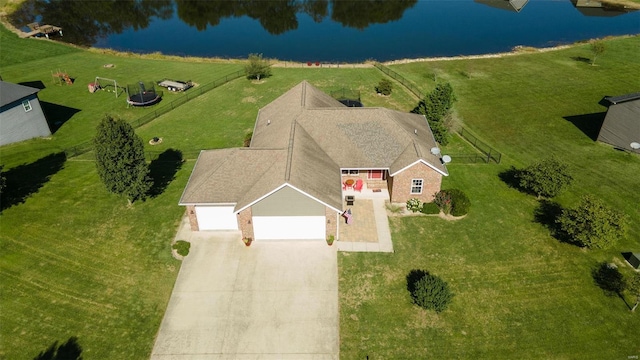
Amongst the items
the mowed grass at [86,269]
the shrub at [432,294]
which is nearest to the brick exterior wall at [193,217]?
the mowed grass at [86,269]

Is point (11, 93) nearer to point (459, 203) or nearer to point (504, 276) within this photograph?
point (459, 203)

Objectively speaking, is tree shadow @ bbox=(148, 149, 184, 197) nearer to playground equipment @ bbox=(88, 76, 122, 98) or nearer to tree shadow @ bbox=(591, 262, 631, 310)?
playground equipment @ bbox=(88, 76, 122, 98)

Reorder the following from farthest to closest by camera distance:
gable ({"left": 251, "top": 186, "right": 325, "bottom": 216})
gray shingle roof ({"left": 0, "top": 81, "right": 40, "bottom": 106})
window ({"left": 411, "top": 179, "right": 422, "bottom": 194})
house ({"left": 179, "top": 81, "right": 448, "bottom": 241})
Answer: gray shingle roof ({"left": 0, "top": 81, "right": 40, "bottom": 106}) < window ({"left": 411, "top": 179, "right": 422, "bottom": 194}) < house ({"left": 179, "top": 81, "right": 448, "bottom": 241}) < gable ({"left": 251, "top": 186, "right": 325, "bottom": 216})

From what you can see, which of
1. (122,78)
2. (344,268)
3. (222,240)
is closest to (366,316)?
(344,268)

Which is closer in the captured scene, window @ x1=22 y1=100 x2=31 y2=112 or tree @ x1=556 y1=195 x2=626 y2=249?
tree @ x1=556 y1=195 x2=626 y2=249

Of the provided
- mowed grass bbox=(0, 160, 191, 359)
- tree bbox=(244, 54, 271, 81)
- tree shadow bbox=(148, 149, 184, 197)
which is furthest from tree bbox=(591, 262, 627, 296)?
tree bbox=(244, 54, 271, 81)

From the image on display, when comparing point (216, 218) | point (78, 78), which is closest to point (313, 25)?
point (78, 78)

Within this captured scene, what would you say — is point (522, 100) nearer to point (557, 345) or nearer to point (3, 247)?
point (557, 345)
